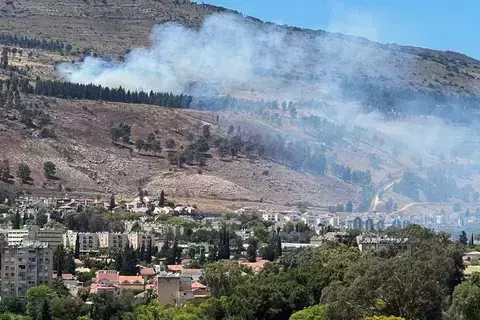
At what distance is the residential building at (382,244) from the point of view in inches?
2655

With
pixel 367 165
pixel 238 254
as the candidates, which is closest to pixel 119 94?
pixel 367 165

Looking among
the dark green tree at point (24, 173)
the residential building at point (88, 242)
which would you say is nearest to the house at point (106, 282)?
the residential building at point (88, 242)

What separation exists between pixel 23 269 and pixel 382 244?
23.7 m

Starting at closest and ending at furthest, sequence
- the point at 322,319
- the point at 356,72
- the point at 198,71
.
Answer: the point at 322,319 → the point at 198,71 → the point at 356,72

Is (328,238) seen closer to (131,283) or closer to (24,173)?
(131,283)

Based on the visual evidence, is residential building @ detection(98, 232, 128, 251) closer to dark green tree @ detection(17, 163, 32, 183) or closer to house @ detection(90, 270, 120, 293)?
house @ detection(90, 270, 120, 293)

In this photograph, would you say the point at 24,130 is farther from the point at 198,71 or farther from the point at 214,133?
the point at 198,71

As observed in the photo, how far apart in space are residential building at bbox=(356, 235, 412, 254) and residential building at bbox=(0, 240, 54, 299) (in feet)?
67.9

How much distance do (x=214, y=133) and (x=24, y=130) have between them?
26.3 m

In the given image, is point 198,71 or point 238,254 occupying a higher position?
point 198,71

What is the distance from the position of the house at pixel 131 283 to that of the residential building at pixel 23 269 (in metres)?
4.30

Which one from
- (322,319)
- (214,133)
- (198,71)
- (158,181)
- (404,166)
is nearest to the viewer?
(322,319)

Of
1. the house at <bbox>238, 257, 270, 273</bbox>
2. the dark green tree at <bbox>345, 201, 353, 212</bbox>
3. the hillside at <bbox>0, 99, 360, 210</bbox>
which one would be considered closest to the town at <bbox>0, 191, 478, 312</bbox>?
the house at <bbox>238, 257, 270, 273</bbox>

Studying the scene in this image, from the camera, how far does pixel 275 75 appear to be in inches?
7234
